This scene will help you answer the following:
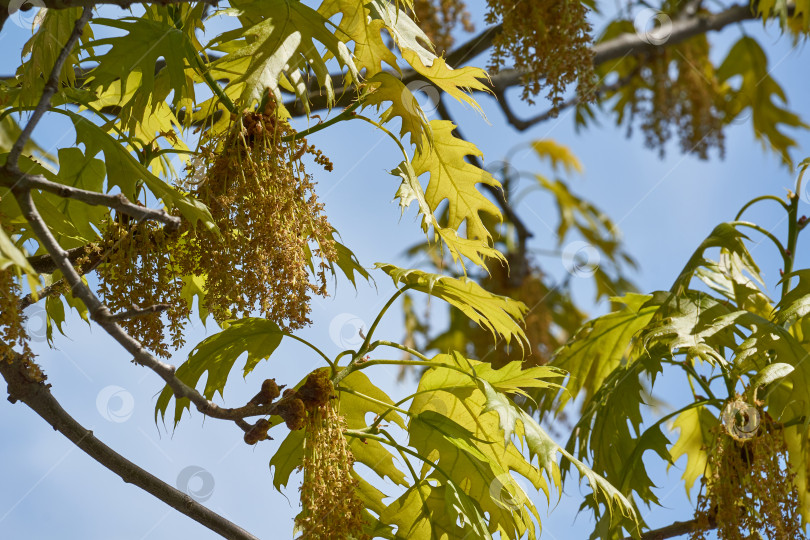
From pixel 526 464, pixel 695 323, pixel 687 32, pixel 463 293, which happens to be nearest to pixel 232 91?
pixel 463 293

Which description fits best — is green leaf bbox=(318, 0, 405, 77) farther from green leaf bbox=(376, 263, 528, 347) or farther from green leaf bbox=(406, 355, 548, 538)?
green leaf bbox=(406, 355, 548, 538)

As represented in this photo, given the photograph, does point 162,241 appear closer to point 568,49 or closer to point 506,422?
point 506,422

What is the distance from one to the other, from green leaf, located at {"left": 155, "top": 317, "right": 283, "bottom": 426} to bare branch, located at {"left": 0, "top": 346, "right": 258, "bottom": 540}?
16 cm

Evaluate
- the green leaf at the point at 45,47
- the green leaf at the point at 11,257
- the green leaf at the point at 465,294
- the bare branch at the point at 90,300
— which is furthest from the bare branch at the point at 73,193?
the green leaf at the point at 465,294

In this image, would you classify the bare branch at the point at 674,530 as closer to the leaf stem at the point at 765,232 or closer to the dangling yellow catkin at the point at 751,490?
the dangling yellow catkin at the point at 751,490

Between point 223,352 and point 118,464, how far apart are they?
0.28m

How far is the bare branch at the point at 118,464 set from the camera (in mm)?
1418

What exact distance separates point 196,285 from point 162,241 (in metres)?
0.34

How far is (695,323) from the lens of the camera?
1831 mm

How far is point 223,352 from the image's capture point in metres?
1.55

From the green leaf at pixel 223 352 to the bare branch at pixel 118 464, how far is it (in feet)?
0.53

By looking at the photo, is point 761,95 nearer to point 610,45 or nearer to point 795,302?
point 610,45

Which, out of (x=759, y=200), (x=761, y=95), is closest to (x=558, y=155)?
(x=761, y=95)

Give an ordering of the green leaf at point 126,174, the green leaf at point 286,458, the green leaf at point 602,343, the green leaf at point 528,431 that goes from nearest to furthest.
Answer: the green leaf at point 126,174 → the green leaf at point 528,431 → the green leaf at point 286,458 → the green leaf at point 602,343
